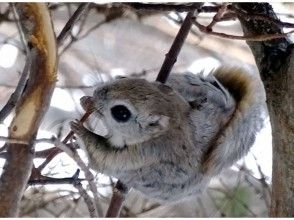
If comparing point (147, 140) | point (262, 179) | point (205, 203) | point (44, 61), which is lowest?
point (205, 203)

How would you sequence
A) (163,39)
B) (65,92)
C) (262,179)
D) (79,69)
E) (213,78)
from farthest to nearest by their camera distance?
(163,39) < (79,69) < (65,92) < (262,179) < (213,78)

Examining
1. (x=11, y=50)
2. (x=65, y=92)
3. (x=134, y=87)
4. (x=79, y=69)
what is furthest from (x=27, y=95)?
(x=79, y=69)

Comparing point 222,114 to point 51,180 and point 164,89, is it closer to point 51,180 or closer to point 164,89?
point 164,89

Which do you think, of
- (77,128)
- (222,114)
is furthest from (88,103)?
(222,114)

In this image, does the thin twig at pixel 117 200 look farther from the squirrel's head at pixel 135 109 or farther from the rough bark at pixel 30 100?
the rough bark at pixel 30 100

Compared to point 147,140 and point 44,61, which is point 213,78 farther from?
point 44,61

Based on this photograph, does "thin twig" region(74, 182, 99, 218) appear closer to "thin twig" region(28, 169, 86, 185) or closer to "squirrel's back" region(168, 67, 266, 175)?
"thin twig" region(28, 169, 86, 185)

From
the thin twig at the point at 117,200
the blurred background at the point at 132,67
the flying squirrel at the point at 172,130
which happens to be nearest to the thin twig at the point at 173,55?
the flying squirrel at the point at 172,130

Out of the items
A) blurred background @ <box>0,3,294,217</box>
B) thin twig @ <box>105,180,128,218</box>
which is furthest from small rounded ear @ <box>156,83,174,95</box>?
blurred background @ <box>0,3,294,217</box>
